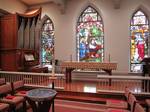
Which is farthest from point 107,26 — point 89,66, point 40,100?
point 40,100

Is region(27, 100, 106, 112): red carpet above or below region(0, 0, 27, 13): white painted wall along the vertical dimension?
below

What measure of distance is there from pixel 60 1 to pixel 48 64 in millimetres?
3086

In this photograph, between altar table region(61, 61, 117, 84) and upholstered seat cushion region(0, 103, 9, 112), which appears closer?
upholstered seat cushion region(0, 103, 9, 112)

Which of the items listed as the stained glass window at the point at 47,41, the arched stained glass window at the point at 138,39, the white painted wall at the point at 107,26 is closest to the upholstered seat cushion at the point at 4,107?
the white painted wall at the point at 107,26

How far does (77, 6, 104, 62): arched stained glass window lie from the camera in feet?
25.5

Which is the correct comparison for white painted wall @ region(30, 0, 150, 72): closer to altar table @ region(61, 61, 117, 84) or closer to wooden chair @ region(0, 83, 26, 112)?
altar table @ region(61, 61, 117, 84)

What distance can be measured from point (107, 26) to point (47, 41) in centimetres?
307

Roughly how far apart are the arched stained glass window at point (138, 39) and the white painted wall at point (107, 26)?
0.28m

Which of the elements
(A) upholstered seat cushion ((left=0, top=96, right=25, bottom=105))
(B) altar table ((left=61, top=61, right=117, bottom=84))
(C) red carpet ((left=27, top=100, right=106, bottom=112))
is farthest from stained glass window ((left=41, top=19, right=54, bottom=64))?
(A) upholstered seat cushion ((left=0, top=96, right=25, bottom=105))

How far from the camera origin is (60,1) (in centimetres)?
762

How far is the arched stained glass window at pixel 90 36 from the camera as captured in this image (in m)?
7.78

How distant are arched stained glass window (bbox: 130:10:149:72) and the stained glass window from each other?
378cm

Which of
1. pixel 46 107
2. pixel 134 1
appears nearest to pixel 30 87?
pixel 46 107

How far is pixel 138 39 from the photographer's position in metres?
7.42
